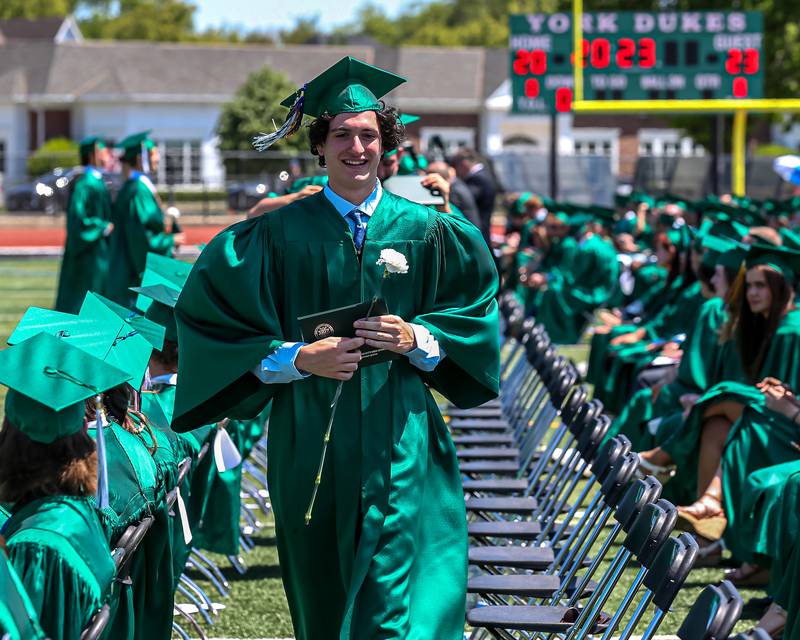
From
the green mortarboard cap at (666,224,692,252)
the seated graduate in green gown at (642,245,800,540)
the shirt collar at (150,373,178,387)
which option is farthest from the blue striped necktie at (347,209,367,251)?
the green mortarboard cap at (666,224,692,252)

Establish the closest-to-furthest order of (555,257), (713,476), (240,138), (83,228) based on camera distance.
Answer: (713,476) < (83,228) < (555,257) < (240,138)

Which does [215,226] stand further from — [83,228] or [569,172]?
[83,228]

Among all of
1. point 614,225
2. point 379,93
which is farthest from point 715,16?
point 379,93

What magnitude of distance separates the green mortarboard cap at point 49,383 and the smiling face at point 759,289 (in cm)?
381

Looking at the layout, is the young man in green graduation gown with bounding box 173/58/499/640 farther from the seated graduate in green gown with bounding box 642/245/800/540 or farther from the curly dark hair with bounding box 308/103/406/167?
the seated graduate in green gown with bounding box 642/245/800/540

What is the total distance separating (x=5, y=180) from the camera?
42219 millimetres

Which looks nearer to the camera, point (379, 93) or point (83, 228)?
point (379, 93)

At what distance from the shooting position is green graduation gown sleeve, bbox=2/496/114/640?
339 centimetres

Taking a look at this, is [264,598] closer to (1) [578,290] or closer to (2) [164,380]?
(2) [164,380]

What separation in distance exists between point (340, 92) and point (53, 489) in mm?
1376

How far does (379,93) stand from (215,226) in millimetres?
30225

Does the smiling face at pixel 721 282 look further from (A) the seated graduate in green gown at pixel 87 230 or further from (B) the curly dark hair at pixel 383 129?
(A) the seated graduate in green gown at pixel 87 230

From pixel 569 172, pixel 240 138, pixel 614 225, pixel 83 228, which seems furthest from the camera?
pixel 240 138

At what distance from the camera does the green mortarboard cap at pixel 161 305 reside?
577 centimetres
